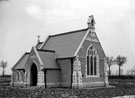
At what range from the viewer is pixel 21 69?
1642 inches

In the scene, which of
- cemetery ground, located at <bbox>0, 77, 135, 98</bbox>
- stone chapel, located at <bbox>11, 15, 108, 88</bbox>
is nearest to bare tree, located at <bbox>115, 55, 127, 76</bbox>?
stone chapel, located at <bbox>11, 15, 108, 88</bbox>

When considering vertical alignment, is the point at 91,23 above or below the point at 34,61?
above

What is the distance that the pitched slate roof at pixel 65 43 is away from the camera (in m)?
36.3

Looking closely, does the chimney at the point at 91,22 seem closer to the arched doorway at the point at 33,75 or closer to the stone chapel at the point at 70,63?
the stone chapel at the point at 70,63

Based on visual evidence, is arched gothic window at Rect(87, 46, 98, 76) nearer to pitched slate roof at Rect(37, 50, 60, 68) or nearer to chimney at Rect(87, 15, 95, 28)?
chimney at Rect(87, 15, 95, 28)

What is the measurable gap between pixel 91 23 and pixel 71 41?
14.8 feet

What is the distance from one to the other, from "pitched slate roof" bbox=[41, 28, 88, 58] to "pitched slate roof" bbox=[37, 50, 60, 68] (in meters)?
1.16

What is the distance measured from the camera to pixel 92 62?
123 feet

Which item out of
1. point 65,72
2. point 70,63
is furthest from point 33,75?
point 70,63

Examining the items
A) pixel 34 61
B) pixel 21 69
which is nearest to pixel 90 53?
pixel 34 61

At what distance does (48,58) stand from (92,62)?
24.1 ft

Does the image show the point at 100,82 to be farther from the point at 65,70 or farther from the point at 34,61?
the point at 34,61

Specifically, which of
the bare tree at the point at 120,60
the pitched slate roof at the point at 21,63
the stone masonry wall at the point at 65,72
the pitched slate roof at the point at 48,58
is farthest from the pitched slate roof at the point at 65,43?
the bare tree at the point at 120,60

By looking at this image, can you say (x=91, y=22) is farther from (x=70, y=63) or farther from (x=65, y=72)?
(x=65, y=72)
